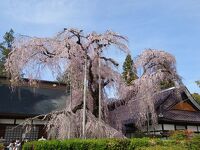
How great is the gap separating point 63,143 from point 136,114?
6.99 meters

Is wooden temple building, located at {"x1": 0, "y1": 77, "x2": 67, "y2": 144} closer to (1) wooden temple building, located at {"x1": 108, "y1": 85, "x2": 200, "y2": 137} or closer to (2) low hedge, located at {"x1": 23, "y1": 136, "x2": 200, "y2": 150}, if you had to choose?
(1) wooden temple building, located at {"x1": 108, "y1": 85, "x2": 200, "y2": 137}

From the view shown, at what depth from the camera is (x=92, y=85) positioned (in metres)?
15.7

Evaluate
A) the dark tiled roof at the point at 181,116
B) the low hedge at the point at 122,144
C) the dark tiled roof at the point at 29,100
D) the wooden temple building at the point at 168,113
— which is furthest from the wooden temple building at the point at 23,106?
the dark tiled roof at the point at 181,116

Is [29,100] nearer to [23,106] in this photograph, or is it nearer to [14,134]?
[23,106]

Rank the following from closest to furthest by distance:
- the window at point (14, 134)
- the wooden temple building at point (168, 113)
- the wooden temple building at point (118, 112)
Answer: the wooden temple building at point (168, 113) < the wooden temple building at point (118, 112) < the window at point (14, 134)

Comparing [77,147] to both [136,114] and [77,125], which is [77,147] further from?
[136,114]

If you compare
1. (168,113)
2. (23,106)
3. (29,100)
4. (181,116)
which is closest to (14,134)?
(23,106)

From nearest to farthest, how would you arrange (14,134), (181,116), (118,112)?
(118,112) < (181,116) < (14,134)

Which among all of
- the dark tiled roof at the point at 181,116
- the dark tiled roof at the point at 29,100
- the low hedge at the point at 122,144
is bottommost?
the low hedge at the point at 122,144

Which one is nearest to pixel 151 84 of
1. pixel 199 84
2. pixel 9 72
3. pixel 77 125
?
pixel 77 125

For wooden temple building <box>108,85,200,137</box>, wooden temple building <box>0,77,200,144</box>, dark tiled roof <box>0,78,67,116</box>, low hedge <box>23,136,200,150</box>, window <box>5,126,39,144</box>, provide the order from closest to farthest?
low hedge <box>23,136,200,150</box> < wooden temple building <box>108,85,200,137</box> < wooden temple building <box>0,77,200,144</box> < window <box>5,126,39,144</box> < dark tiled roof <box>0,78,67,116</box>

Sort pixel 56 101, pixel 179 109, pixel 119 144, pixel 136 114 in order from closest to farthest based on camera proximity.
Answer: pixel 119 144
pixel 136 114
pixel 179 109
pixel 56 101

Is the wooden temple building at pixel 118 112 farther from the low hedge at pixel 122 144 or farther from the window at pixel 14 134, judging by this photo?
the low hedge at pixel 122 144

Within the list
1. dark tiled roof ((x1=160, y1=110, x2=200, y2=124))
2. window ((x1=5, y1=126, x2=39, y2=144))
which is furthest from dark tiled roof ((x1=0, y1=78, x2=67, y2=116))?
dark tiled roof ((x1=160, y1=110, x2=200, y2=124))
